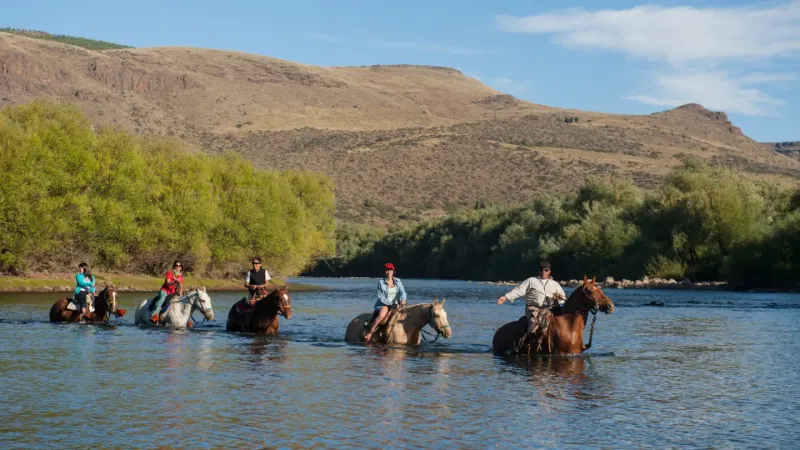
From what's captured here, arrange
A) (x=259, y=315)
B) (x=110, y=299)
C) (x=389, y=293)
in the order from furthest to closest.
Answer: (x=110, y=299) → (x=259, y=315) → (x=389, y=293)

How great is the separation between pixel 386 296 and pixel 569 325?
193 inches

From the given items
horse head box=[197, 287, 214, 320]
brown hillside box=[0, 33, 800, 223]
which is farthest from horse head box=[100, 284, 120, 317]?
brown hillside box=[0, 33, 800, 223]

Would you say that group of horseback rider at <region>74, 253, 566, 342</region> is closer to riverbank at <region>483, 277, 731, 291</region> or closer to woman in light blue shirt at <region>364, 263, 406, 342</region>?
woman in light blue shirt at <region>364, 263, 406, 342</region>

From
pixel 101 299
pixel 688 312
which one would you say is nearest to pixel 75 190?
pixel 101 299

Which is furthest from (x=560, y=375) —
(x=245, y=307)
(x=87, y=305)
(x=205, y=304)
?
(x=87, y=305)

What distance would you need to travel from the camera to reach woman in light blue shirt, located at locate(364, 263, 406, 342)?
78.0ft

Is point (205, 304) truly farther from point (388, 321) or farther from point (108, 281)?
point (108, 281)

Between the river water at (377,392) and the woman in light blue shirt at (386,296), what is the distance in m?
0.69

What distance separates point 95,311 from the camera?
104 feet

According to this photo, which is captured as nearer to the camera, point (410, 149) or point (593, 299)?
point (593, 299)

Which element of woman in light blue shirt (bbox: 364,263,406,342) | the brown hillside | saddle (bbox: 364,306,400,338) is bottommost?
saddle (bbox: 364,306,400,338)

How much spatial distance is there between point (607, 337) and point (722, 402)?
13.3 meters

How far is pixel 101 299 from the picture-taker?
31.2 meters

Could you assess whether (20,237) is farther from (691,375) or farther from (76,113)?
(691,375)
